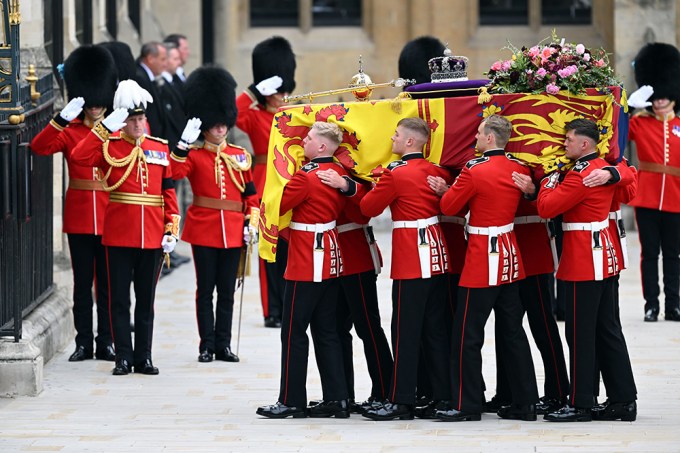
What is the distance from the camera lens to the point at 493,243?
8133mm

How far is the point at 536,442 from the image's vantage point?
7.73 meters

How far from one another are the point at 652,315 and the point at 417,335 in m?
3.59

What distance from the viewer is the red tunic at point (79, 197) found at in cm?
990

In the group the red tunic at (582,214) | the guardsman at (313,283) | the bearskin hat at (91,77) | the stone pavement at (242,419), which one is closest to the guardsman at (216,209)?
the stone pavement at (242,419)

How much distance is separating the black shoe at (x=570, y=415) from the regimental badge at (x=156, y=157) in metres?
2.66


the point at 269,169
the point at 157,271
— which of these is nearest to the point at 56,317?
the point at 157,271

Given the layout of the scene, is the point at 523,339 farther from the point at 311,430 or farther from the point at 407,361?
the point at 311,430

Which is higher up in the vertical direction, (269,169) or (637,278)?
(269,169)

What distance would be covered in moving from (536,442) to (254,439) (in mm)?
1226

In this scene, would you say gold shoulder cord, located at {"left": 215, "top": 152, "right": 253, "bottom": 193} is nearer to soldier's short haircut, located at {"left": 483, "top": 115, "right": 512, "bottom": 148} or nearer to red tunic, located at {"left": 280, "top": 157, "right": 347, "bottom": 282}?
red tunic, located at {"left": 280, "top": 157, "right": 347, "bottom": 282}

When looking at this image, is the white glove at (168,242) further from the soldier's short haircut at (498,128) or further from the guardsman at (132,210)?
the soldier's short haircut at (498,128)

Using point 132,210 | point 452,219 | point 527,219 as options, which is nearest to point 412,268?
point 452,219

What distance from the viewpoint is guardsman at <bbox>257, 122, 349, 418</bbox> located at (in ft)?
27.4

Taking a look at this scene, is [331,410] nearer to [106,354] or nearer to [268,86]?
[106,354]
